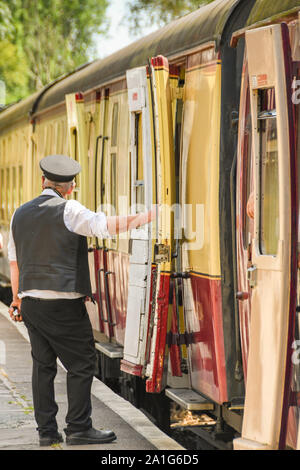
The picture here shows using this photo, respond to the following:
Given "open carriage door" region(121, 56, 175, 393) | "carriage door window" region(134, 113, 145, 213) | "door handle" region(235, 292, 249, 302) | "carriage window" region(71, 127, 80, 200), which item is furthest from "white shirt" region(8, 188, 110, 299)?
"carriage window" region(71, 127, 80, 200)

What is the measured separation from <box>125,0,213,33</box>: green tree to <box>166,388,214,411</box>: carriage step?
24422 mm

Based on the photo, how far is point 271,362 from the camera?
5.21 m

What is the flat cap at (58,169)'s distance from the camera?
6.57 meters

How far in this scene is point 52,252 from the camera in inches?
252

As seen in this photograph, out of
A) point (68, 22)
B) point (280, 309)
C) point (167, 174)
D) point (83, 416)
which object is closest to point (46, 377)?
point (83, 416)

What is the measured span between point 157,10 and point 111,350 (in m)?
25.2

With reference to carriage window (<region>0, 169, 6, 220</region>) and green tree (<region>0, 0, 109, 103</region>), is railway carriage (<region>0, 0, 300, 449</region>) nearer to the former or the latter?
carriage window (<region>0, 169, 6, 220</region>)

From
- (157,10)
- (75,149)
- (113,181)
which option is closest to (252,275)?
(113,181)

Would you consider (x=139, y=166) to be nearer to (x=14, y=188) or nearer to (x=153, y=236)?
(x=153, y=236)

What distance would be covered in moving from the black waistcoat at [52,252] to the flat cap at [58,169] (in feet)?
0.51

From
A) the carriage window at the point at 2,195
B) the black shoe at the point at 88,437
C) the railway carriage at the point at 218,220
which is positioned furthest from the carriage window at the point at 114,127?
the carriage window at the point at 2,195

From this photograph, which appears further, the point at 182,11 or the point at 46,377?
the point at 182,11

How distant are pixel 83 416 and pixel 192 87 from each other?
2339 mm

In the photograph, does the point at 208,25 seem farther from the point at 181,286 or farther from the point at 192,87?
the point at 181,286
